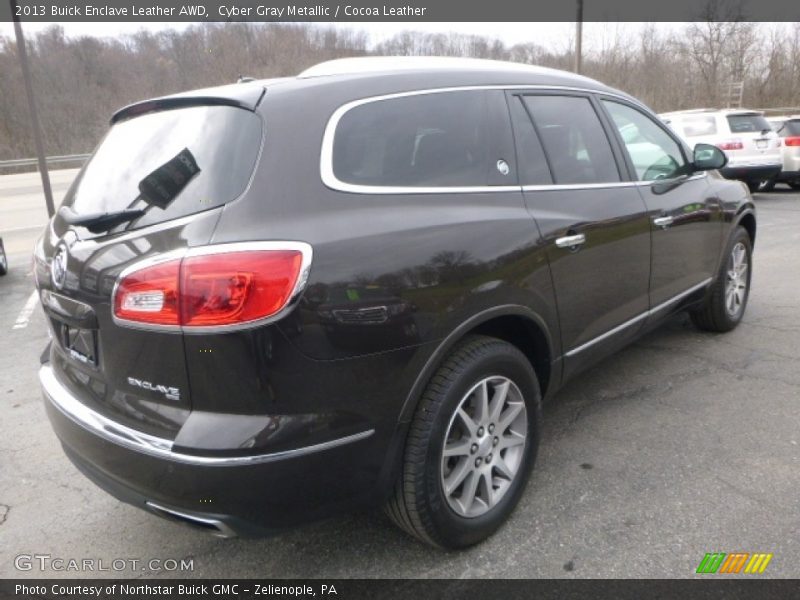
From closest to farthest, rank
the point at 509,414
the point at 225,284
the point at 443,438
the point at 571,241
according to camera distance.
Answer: the point at 225,284, the point at 443,438, the point at 509,414, the point at 571,241

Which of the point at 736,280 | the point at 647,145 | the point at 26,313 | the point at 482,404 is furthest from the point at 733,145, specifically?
the point at 26,313

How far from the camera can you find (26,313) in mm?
6410


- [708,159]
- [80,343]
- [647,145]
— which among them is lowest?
[80,343]

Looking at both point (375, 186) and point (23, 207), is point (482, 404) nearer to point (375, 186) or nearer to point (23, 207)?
point (375, 186)

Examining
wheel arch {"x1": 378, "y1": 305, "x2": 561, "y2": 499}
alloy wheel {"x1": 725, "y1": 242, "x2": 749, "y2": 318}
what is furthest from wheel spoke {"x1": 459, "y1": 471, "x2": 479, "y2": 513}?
alloy wheel {"x1": 725, "y1": 242, "x2": 749, "y2": 318}

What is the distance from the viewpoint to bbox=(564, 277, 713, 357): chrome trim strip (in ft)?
9.94

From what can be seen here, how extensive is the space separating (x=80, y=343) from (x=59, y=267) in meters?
0.29

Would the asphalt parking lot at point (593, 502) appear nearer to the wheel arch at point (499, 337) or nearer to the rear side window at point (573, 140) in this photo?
the wheel arch at point (499, 337)

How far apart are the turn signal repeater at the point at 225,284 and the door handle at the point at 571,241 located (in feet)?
4.32

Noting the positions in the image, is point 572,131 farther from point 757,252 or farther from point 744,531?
point 757,252

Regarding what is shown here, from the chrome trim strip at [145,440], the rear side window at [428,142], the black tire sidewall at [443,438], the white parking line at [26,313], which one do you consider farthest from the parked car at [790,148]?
the chrome trim strip at [145,440]

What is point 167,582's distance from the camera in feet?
7.76

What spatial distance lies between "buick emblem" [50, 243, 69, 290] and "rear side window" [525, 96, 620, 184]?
6.69 ft

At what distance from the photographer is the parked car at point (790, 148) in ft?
42.6
